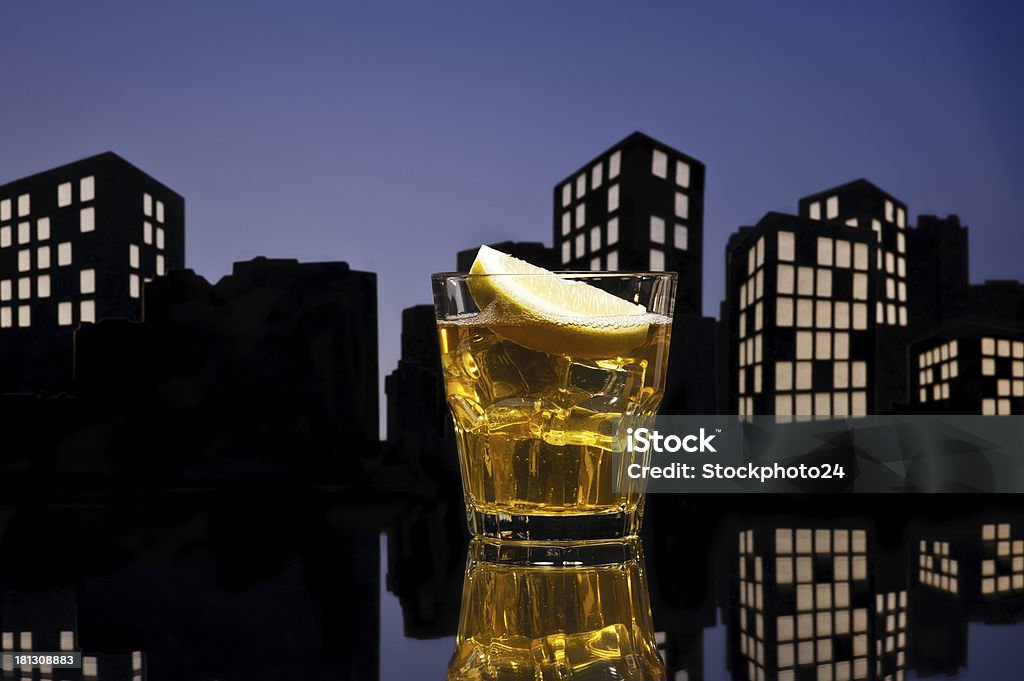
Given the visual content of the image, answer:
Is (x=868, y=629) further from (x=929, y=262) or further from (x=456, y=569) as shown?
(x=929, y=262)

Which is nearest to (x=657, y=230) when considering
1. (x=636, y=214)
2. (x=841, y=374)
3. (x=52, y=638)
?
(x=636, y=214)

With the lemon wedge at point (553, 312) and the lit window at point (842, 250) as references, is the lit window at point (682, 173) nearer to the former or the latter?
the lit window at point (842, 250)

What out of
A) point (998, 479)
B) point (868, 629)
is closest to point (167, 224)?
point (868, 629)

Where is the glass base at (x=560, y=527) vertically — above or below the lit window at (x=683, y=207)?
below

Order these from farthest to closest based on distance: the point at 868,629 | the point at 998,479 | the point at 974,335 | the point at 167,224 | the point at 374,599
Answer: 1. the point at 974,335
2. the point at 167,224
3. the point at 998,479
4. the point at 374,599
5. the point at 868,629

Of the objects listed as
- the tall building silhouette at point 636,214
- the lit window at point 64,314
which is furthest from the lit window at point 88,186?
the tall building silhouette at point 636,214

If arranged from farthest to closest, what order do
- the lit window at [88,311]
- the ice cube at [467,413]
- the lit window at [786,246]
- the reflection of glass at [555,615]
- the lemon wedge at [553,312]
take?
the lit window at [786,246]
the lit window at [88,311]
the ice cube at [467,413]
the lemon wedge at [553,312]
the reflection of glass at [555,615]
